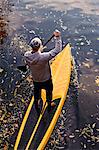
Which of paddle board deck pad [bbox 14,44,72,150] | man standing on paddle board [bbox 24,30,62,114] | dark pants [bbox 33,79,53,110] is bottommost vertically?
paddle board deck pad [bbox 14,44,72,150]

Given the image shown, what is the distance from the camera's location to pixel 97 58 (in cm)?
1171

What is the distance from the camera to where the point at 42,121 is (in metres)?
7.93

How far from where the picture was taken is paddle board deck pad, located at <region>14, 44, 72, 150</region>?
7305mm

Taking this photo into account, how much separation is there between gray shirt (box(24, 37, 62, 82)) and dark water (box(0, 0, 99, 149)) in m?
1.97

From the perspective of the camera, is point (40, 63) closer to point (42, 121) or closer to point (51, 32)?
point (42, 121)

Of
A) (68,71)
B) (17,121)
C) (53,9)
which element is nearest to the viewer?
(17,121)

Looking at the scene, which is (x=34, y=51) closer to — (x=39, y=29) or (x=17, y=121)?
(x=17, y=121)

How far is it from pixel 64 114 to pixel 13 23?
6976 mm

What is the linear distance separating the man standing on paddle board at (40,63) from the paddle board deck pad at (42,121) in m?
0.38

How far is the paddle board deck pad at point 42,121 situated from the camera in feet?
24.0

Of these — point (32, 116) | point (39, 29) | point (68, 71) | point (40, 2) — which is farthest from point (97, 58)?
point (40, 2)

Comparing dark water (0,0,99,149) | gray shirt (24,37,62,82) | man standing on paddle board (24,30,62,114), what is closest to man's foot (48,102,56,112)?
man standing on paddle board (24,30,62,114)

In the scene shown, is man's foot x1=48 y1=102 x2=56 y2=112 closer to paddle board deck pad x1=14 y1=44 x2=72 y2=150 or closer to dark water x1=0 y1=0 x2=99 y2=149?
paddle board deck pad x1=14 y1=44 x2=72 y2=150

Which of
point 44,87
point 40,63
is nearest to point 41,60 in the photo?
point 40,63
